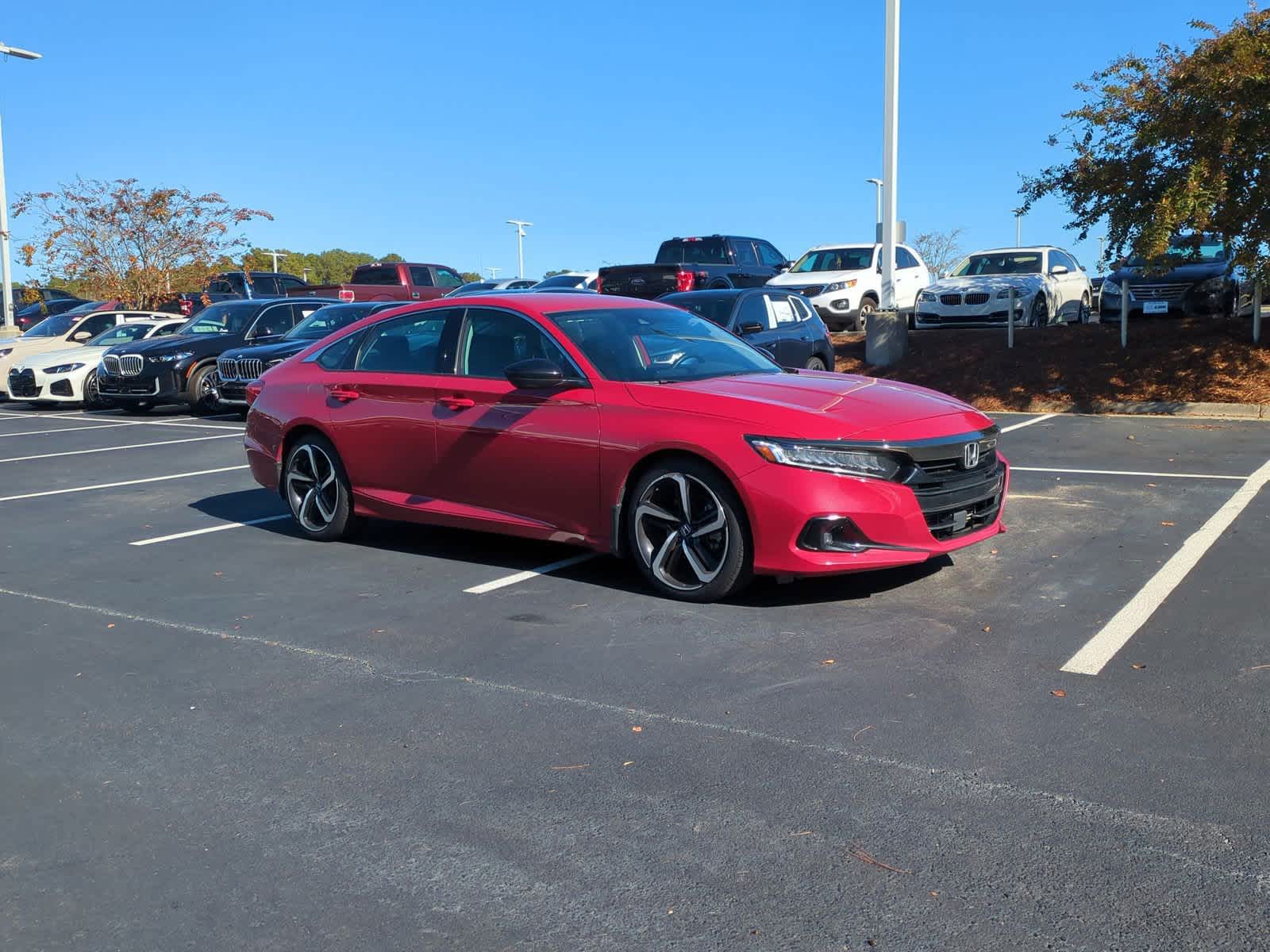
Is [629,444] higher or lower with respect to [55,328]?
lower

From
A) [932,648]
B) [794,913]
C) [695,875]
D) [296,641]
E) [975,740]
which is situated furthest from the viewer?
[296,641]

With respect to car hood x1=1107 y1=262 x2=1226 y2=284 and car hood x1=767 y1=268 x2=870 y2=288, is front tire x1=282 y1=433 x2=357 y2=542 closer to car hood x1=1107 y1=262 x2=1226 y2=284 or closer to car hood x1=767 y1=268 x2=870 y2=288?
car hood x1=767 y1=268 x2=870 y2=288

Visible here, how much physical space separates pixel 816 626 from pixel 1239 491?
515 centimetres

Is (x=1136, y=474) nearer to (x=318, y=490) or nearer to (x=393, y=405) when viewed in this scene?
(x=393, y=405)

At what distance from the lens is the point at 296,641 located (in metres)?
5.77

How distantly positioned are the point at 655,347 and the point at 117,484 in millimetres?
6326

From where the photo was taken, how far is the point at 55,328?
2400cm

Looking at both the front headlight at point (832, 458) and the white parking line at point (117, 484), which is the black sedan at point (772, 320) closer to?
the white parking line at point (117, 484)

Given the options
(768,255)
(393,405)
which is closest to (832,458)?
(393,405)

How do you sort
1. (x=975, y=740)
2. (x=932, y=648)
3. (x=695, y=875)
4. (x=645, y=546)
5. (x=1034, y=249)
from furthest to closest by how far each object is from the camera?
(x=1034, y=249) → (x=645, y=546) → (x=932, y=648) → (x=975, y=740) → (x=695, y=875)

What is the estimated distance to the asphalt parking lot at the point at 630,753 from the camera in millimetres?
3176

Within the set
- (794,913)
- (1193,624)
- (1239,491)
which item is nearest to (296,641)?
(794,913)

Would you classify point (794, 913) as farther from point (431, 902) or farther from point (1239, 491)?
point (1239, 491)

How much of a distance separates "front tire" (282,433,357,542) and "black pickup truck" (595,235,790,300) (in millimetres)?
12153
